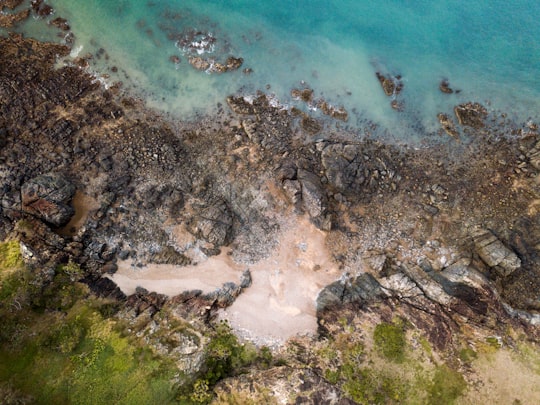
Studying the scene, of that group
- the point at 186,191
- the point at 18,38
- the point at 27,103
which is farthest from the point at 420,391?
the point at 18,38

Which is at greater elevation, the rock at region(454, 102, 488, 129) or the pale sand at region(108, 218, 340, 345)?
the rock at region(454, 102, 488, 129)

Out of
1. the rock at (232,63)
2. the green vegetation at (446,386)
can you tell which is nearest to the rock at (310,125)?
the rock at (232,63)

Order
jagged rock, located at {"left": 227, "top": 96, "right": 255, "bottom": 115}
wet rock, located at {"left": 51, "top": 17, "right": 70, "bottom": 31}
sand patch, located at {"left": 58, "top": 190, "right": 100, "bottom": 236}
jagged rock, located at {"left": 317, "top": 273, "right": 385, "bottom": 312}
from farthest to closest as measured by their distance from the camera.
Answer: jagged rock, located at {"left": 227, "top": 96, "right": 255, "bottom": 115} → wet rock, located at {"left": 51, "top": 17, "right": 70, "bottom": 31} → jagged rock, located at {"left": 317, "top": 273, "right": 385, "bottom": 312} → sand patch, located at {"left": 58, "top": 190, "right": 100, "bottom": 236}

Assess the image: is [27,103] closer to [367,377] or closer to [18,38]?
[18,38]

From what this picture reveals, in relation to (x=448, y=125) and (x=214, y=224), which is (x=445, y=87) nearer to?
(x=448, y=125)

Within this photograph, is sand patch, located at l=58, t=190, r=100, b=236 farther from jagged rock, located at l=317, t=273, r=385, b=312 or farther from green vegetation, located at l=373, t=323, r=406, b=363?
green vegetation, located at l=373, t=323, r=406, b=363

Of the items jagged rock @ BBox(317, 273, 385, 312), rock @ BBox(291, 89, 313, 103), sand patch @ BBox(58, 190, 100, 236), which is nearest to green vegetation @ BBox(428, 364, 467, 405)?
jagged rock @ BBox(317, 273, 385, 312)

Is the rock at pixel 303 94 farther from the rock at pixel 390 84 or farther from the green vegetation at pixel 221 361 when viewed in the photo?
the green vegetation at pixel 221 361
